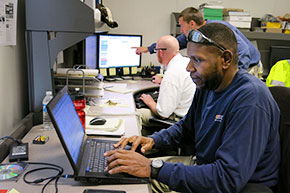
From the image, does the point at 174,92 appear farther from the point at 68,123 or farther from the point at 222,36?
the point at 68,123

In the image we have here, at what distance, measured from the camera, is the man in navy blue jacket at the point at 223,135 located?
92cm

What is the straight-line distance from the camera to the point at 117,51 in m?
3.01

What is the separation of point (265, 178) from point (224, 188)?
0.24 meters

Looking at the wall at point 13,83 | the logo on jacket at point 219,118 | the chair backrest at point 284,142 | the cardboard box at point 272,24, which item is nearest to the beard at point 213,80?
the logo on jacket at point 219,118

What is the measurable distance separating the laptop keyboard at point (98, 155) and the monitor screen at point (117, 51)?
5.83ft

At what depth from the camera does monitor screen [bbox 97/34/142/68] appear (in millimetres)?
2852

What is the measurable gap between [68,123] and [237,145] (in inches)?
23.7

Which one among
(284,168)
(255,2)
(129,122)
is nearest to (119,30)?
(255,2)

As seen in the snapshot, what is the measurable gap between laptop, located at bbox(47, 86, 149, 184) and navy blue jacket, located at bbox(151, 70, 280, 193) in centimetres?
16

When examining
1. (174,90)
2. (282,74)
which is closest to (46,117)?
(174,90)

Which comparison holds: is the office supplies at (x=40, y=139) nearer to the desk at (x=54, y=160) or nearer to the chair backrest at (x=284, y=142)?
the desk at (x=54, y=160)

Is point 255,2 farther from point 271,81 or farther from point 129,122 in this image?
point 129,122

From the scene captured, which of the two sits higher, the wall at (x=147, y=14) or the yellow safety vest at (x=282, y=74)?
the wall at (x=147, y=14)

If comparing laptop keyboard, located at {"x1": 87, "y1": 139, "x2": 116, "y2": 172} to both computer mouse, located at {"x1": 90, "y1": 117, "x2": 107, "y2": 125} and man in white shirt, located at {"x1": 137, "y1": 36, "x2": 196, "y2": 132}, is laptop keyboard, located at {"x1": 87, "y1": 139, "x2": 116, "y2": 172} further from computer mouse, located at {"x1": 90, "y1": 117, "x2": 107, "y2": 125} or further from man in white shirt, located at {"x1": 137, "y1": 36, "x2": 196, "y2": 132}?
man in white shirt, located at {"x1": 137, "y1": 36, "x2": 196, "y2": 132}
